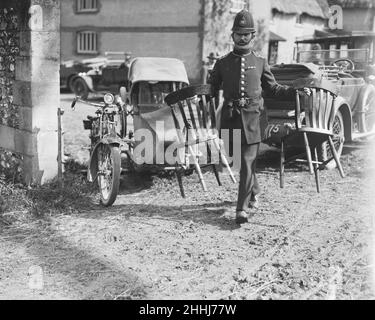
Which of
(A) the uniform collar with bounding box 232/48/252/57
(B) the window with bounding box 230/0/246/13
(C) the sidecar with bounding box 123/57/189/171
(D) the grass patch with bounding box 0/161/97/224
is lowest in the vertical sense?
(D) the grass patch with bounding box 0/161/97/224

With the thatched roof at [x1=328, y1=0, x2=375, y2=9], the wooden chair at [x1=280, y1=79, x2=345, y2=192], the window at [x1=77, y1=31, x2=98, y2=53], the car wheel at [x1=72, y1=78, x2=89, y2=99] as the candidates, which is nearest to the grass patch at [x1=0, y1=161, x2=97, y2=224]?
the wooden chair at [x1=280, y1=79, x2=345, y2=192]

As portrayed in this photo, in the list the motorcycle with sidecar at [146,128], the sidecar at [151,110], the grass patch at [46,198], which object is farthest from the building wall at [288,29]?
the grass patch at [46,198]

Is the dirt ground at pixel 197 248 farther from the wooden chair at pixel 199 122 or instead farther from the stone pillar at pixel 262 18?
the stone pillar at pixel 262 18

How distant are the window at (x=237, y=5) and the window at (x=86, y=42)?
633 cm

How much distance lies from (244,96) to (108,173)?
1.78 m

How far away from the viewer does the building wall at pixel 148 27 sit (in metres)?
22.6

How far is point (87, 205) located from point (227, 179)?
7.16ft

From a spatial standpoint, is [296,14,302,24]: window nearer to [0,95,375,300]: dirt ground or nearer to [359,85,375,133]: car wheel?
[359,85,375,133]: car wheel

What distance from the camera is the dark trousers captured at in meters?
5.49

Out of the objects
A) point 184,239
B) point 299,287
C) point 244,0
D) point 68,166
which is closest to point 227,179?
point 68,166

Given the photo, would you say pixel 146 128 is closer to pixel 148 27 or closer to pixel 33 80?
pixel 33 80

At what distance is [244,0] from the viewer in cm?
2503

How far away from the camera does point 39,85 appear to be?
258 inches

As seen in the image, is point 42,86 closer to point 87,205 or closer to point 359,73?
point 87,205
